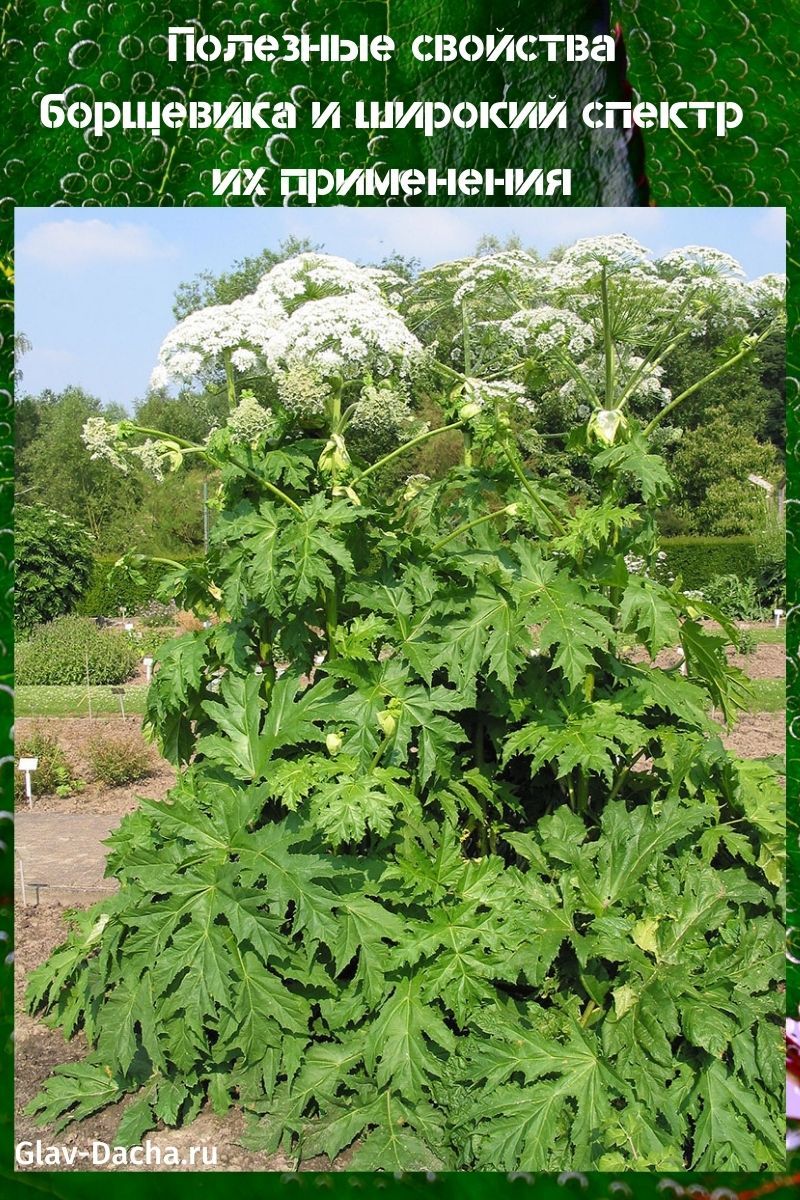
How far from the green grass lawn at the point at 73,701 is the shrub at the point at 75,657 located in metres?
0.15

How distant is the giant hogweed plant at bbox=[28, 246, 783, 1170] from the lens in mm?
2416

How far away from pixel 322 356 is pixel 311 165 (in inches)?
26.4

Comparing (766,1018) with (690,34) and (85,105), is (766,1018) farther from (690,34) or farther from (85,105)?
(85,105)

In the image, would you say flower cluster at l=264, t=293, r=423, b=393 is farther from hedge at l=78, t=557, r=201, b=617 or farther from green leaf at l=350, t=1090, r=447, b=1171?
hedge at l=78, t=557, r=201, b=617

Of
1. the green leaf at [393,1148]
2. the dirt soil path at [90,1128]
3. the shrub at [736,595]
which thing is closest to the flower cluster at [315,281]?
the green leaf at [393,1148]

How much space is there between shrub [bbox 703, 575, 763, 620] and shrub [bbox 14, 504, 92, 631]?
4838 millimetres

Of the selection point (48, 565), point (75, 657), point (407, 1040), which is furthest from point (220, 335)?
point (48, 565)

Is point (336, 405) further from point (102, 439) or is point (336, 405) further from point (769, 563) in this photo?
point (769, 563)

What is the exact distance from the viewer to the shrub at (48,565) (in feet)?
25.0

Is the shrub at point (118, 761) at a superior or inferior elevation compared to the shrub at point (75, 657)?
inferior

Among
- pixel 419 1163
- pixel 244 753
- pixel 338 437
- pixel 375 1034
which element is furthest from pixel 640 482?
pixel 419 1163

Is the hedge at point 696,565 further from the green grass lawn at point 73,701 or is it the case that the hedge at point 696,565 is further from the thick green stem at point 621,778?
the thick green stem at point 621,778

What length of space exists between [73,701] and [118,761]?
1640 millimetres

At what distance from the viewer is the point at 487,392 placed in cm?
288
